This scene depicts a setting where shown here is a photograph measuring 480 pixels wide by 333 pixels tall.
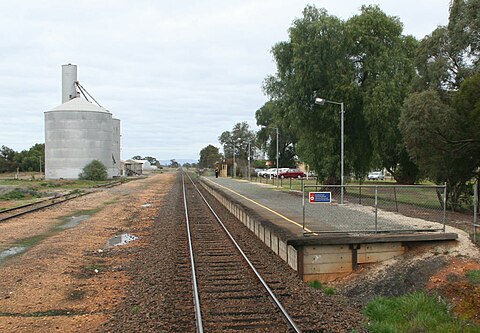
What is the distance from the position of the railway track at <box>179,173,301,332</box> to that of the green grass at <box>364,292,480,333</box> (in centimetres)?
163

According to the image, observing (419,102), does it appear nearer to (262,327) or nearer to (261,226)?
(261,226)

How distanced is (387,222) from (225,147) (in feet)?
414

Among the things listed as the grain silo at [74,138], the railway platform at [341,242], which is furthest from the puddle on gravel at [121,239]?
the grain silo at [74,138]

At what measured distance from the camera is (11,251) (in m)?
14.5

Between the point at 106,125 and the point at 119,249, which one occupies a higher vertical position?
the point at 106,125

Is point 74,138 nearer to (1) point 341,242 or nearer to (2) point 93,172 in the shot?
(2) point 93,172

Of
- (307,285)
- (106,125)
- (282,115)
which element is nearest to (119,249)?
(307,285)

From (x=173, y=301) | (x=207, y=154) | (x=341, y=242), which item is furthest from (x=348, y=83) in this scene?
(x=207, y=154)

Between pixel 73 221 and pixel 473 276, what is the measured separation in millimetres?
17668

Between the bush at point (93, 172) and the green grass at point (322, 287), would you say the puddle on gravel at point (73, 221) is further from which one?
the bush at point (93, 172)

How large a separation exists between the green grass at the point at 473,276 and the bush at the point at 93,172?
66.8 metres

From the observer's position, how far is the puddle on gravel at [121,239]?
16016mm

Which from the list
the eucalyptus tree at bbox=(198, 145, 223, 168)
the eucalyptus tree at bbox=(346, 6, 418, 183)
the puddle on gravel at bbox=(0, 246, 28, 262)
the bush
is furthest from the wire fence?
the eucalyptus tree at bbox=(198, 145, 223, 168)

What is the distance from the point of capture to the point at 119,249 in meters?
14.8
